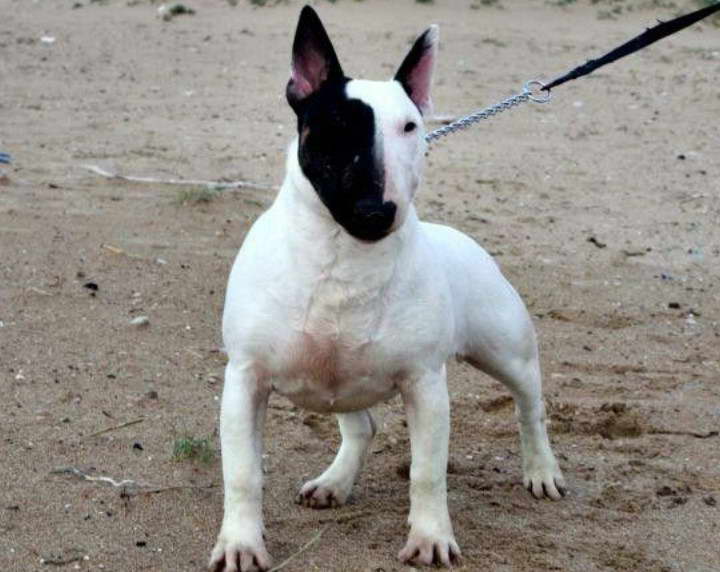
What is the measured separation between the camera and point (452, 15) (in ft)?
57.9

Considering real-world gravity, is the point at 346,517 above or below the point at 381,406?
above

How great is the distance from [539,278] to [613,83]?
6.10m

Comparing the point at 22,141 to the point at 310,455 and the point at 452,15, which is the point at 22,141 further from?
the point at 452,15

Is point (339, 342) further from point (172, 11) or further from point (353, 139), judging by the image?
point (172, 11)

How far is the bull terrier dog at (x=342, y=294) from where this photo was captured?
13.0 feet

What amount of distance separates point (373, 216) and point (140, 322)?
3.17 m

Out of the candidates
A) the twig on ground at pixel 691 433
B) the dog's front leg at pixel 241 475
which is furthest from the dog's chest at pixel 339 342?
the twig on ground at pixel 691 433

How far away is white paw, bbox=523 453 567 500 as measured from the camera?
5293 mm

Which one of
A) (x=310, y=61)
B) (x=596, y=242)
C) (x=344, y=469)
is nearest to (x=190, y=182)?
(x=596, y=242)

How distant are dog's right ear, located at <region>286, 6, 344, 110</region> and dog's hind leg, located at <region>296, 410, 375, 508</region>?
1333mm

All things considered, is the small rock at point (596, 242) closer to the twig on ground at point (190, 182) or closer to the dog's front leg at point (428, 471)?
the twig on ground at point (190, 182)

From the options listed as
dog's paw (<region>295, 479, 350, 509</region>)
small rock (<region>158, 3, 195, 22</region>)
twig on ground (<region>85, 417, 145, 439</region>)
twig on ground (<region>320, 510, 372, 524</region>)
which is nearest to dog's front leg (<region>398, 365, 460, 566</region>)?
twig on ground (<region>320, 510, 372, 524</region>)

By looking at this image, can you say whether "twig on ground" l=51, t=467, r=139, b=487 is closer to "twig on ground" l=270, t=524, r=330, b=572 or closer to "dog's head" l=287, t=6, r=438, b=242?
"twig on ground" l=270, t=524, r=330, b=572

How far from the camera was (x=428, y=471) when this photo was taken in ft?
14.6
